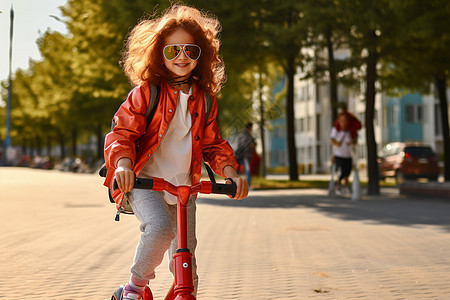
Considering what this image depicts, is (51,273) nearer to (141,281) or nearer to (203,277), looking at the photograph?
(203,277)

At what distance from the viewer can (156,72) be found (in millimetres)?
4199

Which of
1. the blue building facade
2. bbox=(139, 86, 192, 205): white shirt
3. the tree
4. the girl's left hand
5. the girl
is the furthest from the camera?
the blue building facade

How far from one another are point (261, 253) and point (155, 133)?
474 cm

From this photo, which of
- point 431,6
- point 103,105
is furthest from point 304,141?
point 431,6

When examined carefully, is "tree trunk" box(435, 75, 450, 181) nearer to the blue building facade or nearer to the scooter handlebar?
the scooter handlebar

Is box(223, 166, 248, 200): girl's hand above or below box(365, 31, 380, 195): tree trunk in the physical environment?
below

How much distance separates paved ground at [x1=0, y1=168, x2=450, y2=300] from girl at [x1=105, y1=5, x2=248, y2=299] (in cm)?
201

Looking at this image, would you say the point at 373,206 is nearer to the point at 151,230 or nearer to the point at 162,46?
the point at 162,46

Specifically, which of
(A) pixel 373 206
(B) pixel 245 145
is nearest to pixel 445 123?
(B) pixel 245 145

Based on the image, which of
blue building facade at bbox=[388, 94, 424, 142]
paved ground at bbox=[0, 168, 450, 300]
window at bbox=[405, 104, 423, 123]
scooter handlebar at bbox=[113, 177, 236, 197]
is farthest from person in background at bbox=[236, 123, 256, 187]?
window at bbox=[405, 104, 423, 123]

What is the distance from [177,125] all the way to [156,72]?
0.31 metres

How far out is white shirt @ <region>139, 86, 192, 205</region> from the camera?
4.11m

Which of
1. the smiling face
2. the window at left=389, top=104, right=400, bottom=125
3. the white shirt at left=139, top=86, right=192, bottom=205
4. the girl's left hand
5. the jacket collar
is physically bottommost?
the girl's left hand

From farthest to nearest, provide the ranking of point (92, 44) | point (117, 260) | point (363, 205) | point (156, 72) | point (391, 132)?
point (391, 132)
point (92, 44)
point (363, 205)
point (117, 260)
point (156, 72)
